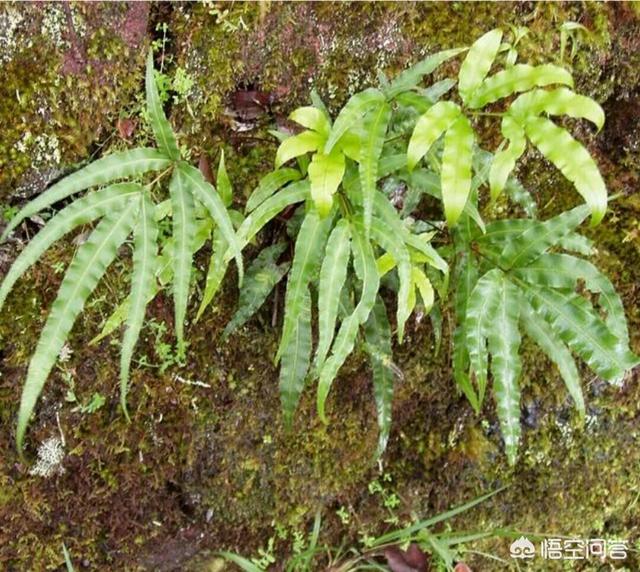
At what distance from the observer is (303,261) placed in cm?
193

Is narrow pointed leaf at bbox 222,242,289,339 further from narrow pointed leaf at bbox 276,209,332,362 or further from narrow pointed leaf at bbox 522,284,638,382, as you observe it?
narrow pointed leaf at bbox 522,284,638,382

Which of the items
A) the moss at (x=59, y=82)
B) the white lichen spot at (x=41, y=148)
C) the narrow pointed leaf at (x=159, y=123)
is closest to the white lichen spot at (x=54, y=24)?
the moss at (x=59, y=82)

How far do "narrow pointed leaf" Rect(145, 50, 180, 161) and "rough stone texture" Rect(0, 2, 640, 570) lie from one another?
0.38m

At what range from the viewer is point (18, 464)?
2.29m

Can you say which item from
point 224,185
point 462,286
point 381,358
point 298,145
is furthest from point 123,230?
point 462,286

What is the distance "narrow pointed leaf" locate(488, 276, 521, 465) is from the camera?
196cm

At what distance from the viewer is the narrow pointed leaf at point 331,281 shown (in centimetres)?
187

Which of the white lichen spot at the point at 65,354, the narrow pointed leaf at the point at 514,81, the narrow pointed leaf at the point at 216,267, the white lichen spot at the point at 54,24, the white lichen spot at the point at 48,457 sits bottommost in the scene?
the white lichen spot at the point at 48,457

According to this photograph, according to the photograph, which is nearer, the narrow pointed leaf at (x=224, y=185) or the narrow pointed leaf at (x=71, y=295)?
the narrow pointed leaf at (x=71, y=295)

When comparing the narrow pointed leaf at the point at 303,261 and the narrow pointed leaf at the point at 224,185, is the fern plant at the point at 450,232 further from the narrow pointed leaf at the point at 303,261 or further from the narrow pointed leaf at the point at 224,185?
the narrow pointed leaf at the point at 224,185

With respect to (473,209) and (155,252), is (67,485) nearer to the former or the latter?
(155,252)


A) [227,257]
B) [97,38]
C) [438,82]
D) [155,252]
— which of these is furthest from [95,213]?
[438,82]

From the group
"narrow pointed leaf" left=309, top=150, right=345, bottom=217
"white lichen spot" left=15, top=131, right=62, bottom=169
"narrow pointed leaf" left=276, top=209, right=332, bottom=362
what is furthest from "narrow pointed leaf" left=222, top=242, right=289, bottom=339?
"white lichen spot" left=15, top=131, right=62, bottom=169

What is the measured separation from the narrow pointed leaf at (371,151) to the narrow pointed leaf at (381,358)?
461mm
